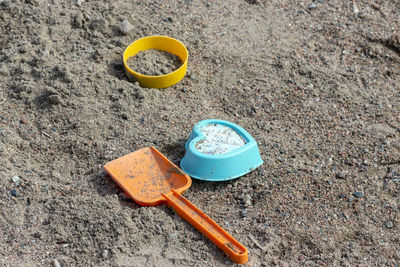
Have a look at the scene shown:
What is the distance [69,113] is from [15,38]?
0.81 metres

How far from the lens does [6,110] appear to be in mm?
2934

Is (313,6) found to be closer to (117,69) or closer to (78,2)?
(117,69)

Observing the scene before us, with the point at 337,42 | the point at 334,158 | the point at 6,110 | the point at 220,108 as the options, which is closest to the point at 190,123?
the point at 220,108

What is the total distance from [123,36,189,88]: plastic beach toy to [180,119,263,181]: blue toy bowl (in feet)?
1.81

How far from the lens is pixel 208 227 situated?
232 centimetres

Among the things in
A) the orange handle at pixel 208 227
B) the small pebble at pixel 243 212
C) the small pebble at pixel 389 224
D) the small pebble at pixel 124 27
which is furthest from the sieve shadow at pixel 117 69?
the small pebble at pixel 389 224

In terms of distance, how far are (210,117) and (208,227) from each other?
803mm

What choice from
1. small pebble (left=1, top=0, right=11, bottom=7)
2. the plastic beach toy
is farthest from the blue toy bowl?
small pebble (left=1, top=0, right=11, bottom=7)

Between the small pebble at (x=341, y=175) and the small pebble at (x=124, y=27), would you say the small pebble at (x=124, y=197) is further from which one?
the small pebble at (x=124, y=27)

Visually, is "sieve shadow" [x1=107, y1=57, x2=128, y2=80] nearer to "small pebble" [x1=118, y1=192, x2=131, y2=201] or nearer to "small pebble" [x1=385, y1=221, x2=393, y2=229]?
"small pebble" [x1=118, y1=192, x2=131, y2=201]

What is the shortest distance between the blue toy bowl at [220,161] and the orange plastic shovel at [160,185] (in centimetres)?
6

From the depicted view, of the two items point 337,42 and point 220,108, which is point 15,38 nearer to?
point 220,108

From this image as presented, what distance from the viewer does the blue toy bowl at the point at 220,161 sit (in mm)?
2523

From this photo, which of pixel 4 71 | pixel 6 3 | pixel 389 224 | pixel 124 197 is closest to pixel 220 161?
pixel 124 197
